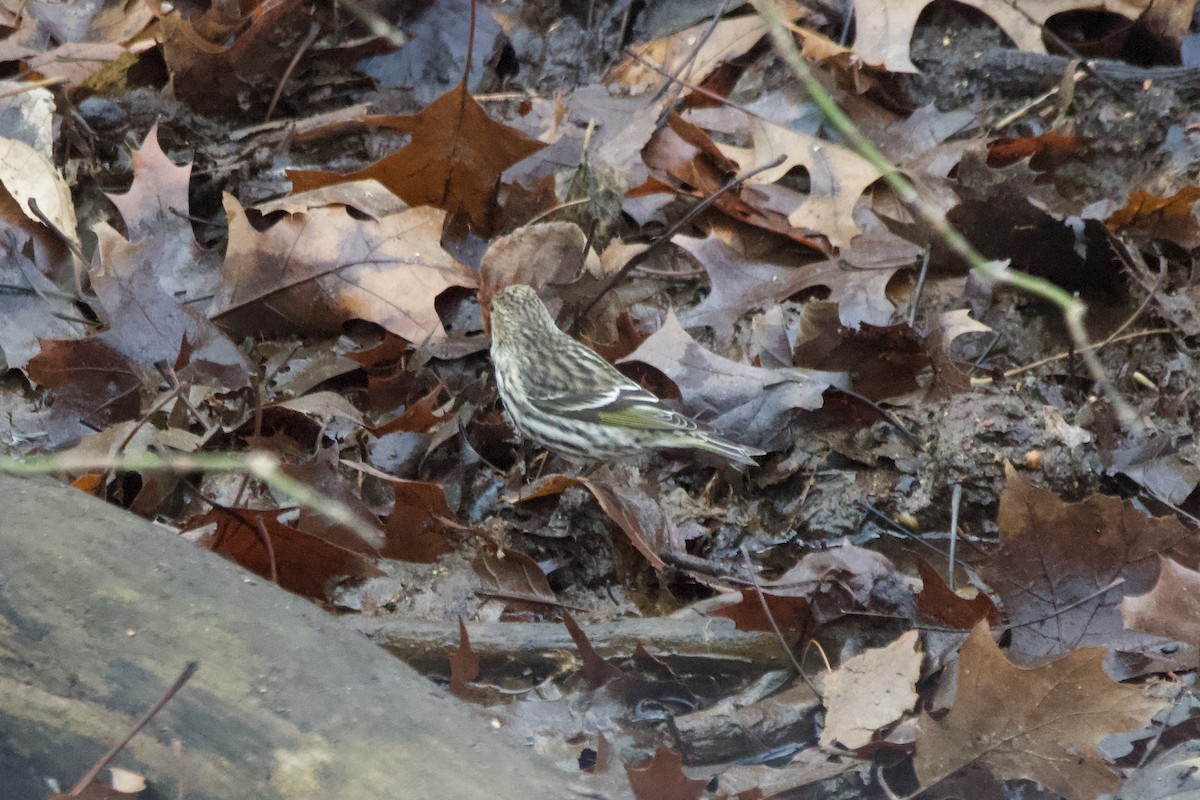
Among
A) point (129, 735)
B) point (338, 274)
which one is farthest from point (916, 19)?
point (129, 735)

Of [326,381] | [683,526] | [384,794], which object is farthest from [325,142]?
Result: [384,794]

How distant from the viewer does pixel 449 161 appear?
17.0 ft

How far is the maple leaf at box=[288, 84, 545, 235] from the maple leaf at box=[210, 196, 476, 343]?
1.09 ft

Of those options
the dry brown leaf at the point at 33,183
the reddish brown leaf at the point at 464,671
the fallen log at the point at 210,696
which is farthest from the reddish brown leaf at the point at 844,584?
the dry brown leaf at the point at 33,183

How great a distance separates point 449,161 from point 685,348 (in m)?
1.31

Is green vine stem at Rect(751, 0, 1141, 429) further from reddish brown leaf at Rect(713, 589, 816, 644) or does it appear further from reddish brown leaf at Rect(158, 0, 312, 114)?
reddish brown leaf at Rect(158, 0, 312, 114)

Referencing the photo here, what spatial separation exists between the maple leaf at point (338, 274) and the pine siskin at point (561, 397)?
12.3 inches

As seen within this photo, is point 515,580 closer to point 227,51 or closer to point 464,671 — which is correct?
point 464,671

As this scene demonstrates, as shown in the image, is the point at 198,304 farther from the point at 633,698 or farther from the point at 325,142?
the point at 633,698

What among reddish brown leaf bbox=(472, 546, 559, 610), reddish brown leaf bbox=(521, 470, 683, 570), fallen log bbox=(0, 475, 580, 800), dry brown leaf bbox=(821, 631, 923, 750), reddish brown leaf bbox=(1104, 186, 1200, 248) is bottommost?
reddish brown leaf bbox=(472, 546, 559, 610)

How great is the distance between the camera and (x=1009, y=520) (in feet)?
11.8

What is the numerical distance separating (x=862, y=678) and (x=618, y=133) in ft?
10.2

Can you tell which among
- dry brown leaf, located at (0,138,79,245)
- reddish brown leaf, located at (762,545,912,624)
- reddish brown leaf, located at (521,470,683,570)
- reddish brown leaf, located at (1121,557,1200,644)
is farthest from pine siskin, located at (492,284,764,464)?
dry brown leaf, located at (0,138,79,245)

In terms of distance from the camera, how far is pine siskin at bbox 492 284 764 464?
15.5 ft
